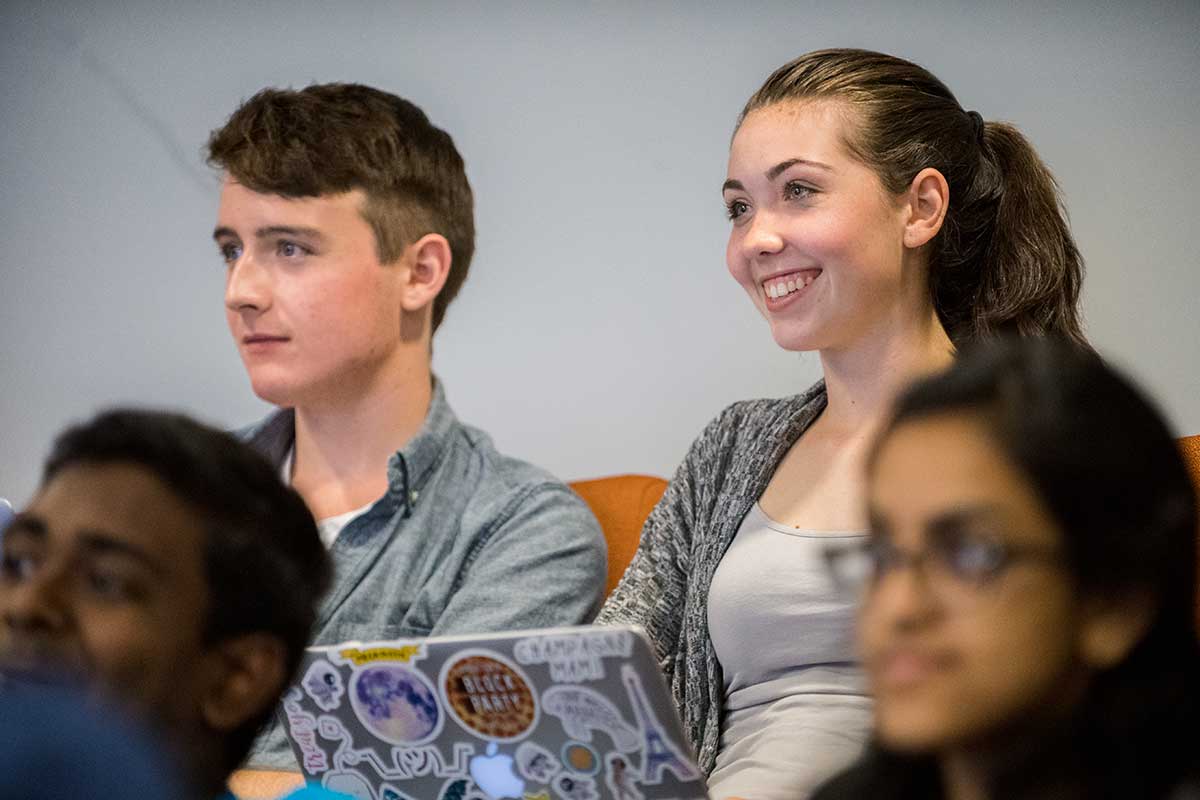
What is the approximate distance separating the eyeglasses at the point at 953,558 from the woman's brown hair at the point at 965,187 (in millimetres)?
882

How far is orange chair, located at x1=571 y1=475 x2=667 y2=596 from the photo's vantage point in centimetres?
172

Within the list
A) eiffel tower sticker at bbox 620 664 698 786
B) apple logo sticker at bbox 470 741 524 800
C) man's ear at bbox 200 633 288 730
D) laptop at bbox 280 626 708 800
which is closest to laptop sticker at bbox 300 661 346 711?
laptop at bbox 280 626 708 800

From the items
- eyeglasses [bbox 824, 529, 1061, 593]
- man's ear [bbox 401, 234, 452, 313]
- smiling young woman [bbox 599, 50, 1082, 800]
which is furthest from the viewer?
man's ear [bbox 401, 234, 452, 313]

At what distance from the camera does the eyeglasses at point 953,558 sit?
53cm

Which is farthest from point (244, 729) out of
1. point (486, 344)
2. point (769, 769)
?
point (486, 344)

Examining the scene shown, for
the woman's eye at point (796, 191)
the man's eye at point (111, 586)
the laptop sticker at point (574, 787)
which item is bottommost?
the laptop sticker at point (574, 787)

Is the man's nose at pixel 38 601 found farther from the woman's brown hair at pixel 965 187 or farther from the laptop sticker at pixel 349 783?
the woman's brown hair at pixel 965 187

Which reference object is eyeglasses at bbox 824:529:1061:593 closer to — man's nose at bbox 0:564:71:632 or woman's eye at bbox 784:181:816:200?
man's nose at bbox 0:564:71:632

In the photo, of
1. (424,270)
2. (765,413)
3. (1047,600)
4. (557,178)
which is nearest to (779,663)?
(765,413)

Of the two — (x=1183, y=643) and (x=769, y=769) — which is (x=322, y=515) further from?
(x=1183, y=643)

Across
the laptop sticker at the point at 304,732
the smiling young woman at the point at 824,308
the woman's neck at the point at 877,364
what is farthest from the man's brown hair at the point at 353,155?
the laptop sticker at the point at 304,732

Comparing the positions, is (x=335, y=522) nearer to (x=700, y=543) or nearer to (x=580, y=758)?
(x=700, y=543)

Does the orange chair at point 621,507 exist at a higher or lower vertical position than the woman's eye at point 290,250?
lower

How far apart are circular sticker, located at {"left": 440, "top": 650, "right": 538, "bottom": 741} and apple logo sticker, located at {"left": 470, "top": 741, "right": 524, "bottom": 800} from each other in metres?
0.02
